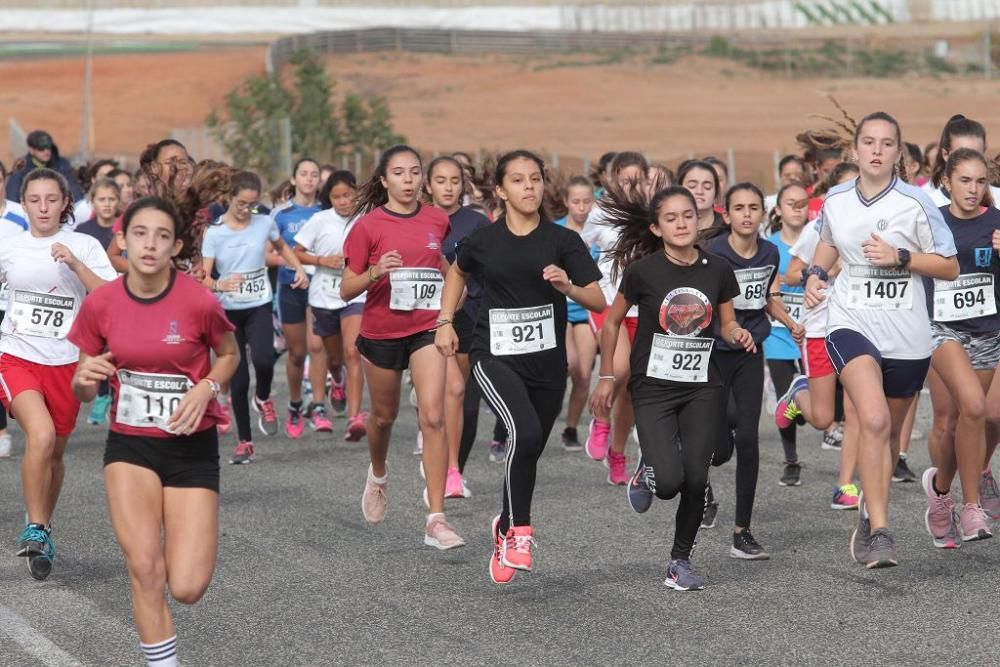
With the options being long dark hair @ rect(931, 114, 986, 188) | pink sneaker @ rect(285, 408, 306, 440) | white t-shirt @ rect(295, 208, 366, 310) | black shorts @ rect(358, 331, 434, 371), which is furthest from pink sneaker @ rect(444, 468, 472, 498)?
white t-shirt @ rect(295, 208, 366, 310)

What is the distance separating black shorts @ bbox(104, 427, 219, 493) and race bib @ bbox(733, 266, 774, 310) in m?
3.67

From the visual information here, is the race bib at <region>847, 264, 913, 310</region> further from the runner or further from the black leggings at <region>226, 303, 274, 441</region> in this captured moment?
the black leggings at <region>226, 303, 274, 441</region>

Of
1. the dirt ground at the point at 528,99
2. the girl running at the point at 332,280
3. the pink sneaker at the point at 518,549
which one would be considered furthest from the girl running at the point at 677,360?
the dirt ground at the point at 528,99

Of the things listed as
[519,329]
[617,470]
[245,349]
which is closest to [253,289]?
[245,349]

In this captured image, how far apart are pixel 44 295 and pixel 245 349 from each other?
370cm

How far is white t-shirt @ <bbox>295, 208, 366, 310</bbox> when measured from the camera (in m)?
13.2

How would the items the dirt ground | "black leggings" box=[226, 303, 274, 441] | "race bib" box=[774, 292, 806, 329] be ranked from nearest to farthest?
"race bib" box=[774, 292, 806, 329], "black leggings" box=[226, 303, 274, 441], the dirt ground

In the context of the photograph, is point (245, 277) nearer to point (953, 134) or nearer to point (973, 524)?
point (953, 134)

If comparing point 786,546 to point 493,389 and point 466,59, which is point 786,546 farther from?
point 466,59

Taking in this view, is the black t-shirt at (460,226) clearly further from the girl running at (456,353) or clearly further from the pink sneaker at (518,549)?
the pink sneaker at (518,549)

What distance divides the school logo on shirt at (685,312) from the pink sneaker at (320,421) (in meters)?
5.84

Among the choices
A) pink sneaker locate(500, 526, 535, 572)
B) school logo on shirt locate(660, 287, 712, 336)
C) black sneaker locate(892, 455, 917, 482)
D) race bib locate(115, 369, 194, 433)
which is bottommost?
black sneaker locate(892, 455, 917, 482)

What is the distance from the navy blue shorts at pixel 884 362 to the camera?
26.2ft

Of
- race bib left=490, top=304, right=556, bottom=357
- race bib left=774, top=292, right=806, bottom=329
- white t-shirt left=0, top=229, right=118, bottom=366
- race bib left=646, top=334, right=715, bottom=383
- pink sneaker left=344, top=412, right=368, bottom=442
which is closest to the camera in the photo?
race bib left=646, top=334, right=715, bottom=383
